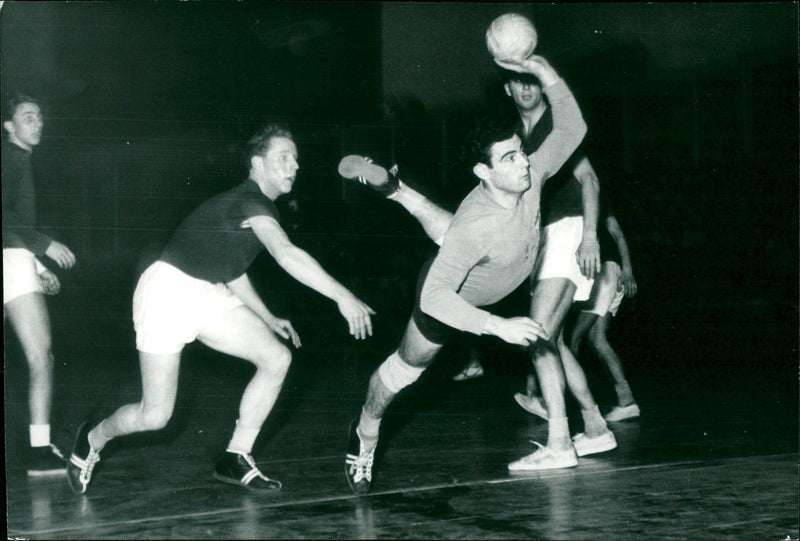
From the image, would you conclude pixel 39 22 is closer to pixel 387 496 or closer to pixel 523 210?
pixel 523 210

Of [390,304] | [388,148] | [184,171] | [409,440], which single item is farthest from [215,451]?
[390,304]

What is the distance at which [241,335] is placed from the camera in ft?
11.5

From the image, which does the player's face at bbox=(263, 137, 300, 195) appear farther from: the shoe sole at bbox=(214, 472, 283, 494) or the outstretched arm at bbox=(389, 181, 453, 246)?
the shoe sole at bbox=(214, 472, 283, 494)

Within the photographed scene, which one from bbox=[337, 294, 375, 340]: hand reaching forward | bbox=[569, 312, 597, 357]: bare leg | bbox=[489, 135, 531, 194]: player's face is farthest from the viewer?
bbox=[569, 312, 597, 357]: bare leg

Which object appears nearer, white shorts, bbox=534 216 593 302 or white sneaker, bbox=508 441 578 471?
white sneaker, bbox=508 441 578 471

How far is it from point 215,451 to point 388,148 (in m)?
2.21

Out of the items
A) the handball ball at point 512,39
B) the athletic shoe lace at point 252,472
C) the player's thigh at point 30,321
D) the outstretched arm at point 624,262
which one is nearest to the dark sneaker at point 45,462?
the player's thigh at point 30,321

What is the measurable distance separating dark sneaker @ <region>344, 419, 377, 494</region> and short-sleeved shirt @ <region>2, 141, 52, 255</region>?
1.54 m

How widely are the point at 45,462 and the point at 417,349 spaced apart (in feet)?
5.35

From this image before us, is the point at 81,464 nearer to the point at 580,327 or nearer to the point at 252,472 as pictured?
the point at 252,472

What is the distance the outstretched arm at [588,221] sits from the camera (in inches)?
155

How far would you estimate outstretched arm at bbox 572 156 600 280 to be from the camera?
12.9 feet

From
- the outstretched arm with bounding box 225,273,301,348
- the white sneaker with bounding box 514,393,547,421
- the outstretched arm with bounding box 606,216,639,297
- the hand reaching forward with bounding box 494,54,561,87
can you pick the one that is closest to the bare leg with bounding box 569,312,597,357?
the outstretched arm with bounding box 606,216,639,297

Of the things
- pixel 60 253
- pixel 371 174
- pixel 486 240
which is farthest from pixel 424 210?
pixel 60 253
